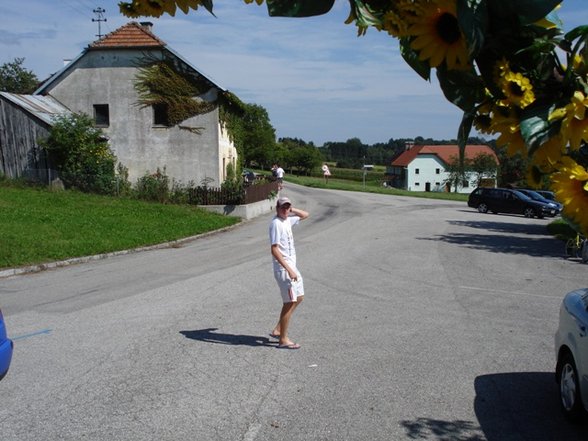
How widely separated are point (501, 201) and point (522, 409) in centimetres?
3276

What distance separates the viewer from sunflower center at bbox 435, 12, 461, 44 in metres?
1.39

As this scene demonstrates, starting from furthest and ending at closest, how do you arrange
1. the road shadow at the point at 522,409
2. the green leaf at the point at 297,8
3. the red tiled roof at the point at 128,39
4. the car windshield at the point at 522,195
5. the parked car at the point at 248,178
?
1. the car windshield at the point at 522,195
2. the parked car at the point at 248,178
3. the red tiled roof at the point at 128,39
4. the road shadow at the point at 522,409
5. the green leaf at the point at 297,8

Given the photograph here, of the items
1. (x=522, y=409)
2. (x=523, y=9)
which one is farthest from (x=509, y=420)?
(x=523, y=9)

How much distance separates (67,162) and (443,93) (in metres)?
28.6

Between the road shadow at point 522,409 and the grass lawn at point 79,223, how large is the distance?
11.4 meters

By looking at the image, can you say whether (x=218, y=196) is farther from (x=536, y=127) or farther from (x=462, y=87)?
(x=536, y=127)

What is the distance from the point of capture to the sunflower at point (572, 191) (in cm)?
139

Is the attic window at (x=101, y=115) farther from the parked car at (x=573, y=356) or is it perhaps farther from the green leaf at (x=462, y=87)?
the green leaf at (x=462, y=87)

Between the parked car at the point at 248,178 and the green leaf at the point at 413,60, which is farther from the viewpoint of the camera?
the parked car at the point at 248,178

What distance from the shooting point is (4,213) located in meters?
20.3

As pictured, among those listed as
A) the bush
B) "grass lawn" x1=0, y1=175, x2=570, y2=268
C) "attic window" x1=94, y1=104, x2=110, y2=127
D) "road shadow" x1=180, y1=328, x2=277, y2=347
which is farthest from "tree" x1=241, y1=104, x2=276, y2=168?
"road shadow" x1=180, y1=328, x2=277, y2=347

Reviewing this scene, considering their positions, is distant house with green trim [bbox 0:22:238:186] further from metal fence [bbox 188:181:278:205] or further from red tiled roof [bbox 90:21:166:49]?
metal fence [bbox 188:181:278:205]

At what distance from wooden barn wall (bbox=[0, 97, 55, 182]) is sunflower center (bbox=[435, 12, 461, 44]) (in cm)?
2929

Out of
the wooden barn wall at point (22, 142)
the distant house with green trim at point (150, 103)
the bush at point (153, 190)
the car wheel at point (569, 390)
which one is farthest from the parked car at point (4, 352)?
the wooden barn wall at point (22, 142)
